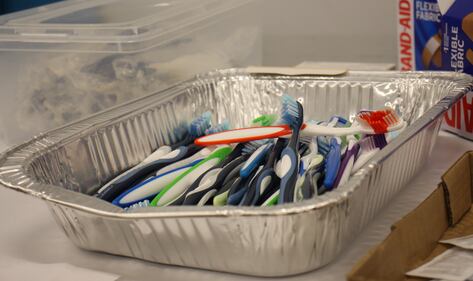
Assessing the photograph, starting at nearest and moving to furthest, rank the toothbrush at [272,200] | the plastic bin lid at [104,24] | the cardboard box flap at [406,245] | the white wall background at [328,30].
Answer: the cardboard box flap at [406,245] < the toothbrush at [272,200] < the plastic bin lid at [104,24] < the white wall background at [328,30]

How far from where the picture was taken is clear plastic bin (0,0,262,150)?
0.75 m

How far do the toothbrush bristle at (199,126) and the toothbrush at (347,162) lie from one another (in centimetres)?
20

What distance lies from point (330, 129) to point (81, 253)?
0.28 metres

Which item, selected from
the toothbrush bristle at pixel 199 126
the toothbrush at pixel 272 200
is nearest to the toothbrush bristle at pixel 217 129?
the toothbrush bristle at pixel 199 126

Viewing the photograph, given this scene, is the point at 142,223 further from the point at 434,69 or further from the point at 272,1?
the point at 272,1

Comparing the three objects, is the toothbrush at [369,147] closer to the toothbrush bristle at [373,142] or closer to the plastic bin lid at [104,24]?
the toothbrush bristle at [373,142]

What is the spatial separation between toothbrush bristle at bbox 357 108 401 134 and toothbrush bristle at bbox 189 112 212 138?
7.7 inches

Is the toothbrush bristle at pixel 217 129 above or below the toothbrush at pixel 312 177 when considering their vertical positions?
above

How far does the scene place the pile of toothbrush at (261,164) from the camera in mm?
542

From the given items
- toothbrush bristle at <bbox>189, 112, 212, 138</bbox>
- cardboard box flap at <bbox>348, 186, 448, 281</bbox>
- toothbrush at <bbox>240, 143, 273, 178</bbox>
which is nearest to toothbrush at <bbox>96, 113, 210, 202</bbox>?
toothbrush bristle at <bbox>189, 112, 212, 138</bbox>

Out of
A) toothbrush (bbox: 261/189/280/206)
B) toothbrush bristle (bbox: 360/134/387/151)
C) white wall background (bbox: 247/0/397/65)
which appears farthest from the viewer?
white wall background (bbox: 247/0/397/65)

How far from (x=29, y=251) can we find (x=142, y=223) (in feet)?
0.55

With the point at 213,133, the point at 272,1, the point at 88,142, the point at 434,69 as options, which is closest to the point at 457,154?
the point at 434,69

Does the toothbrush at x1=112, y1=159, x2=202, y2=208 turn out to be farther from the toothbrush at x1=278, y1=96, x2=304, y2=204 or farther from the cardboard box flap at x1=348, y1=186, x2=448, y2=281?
the cardboard box flap at x1=348, y1=186, x2=448, y2=281
